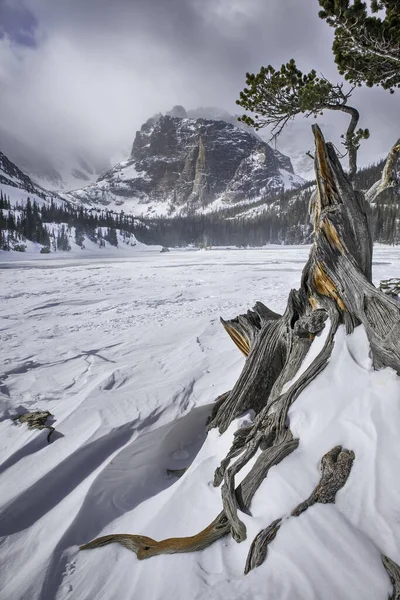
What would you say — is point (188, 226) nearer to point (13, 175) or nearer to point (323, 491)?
point (13, 175)

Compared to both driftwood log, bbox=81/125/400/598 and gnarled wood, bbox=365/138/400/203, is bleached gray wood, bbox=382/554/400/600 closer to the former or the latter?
driftwood log, bbox=81/125/400/598

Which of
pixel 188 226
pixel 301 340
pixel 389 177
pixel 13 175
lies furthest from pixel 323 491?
pixel 13 175

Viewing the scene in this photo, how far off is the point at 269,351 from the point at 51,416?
2983 mm

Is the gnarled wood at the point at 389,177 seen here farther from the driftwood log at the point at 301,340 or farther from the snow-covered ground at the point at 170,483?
the snow-covered ground at the point at 170,483

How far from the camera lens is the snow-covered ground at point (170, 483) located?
5.27 ft

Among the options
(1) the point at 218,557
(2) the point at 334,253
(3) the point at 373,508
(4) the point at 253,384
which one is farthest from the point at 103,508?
(2) the point at 334,253

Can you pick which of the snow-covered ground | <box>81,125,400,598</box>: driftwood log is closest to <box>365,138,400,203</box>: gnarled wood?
<box>81,125,400,598</box>: driftwood log

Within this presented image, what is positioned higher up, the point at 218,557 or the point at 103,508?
the point at 218,557

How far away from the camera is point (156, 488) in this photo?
293 centimetres

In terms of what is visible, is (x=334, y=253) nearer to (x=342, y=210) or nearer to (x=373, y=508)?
(x=342, y=210)

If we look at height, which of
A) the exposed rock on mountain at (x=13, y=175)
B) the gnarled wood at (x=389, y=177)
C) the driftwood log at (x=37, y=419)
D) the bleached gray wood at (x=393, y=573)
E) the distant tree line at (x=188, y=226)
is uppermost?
the exposed rock on mountain at (x=13, y=175)

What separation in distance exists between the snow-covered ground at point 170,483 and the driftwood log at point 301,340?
9 cm

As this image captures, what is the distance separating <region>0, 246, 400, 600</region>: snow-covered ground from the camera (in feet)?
5.27

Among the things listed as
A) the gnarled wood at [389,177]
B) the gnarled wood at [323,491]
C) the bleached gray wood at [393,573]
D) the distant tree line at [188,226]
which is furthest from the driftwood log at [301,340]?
the distant tree line at [188,226]
